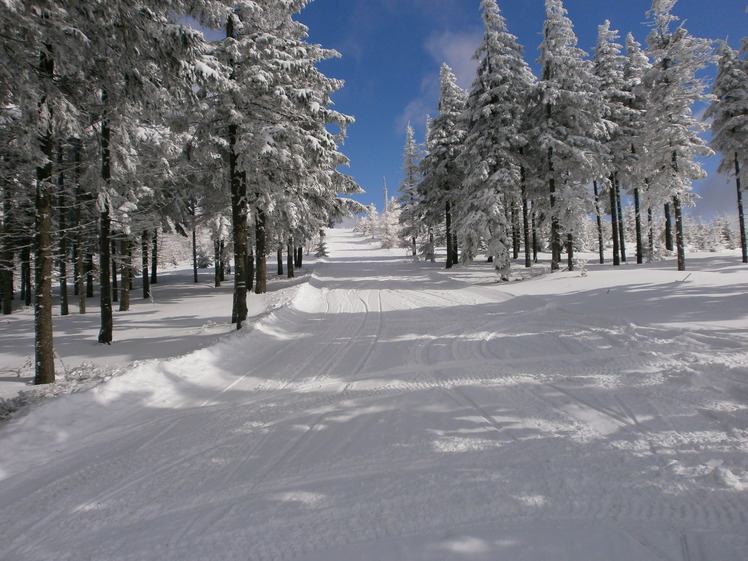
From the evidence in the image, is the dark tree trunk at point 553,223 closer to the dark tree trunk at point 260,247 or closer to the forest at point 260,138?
the forest at point 260,138

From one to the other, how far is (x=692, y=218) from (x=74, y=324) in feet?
424

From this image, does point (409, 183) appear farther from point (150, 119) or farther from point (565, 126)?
point (150, 119)

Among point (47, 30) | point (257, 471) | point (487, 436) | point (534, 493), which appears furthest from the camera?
point (47, 30)

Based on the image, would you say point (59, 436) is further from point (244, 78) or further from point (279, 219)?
point (279, 219)

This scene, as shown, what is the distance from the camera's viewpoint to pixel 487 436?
3.95m

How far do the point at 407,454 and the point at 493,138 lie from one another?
64.5 ft

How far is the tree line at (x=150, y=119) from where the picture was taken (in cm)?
594

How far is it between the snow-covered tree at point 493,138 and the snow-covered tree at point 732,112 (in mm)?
13501

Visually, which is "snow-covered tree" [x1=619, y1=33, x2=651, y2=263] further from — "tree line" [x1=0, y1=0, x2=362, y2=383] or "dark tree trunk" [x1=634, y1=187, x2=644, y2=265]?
"tree line" [x1=0, y1=0, x2=362, y2=383]

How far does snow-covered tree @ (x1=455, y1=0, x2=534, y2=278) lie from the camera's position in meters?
18.3

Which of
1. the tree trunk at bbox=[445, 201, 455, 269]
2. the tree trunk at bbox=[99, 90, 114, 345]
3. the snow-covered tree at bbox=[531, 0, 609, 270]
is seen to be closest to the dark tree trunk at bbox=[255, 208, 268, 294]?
the tree trunk at bbox=[99, 90, 114, 345]

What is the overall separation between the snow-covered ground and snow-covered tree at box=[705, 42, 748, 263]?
2163 centimetres

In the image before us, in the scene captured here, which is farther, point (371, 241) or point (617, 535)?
point (371, 241)

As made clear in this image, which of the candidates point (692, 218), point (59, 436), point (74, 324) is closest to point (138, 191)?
point (74, 324)
